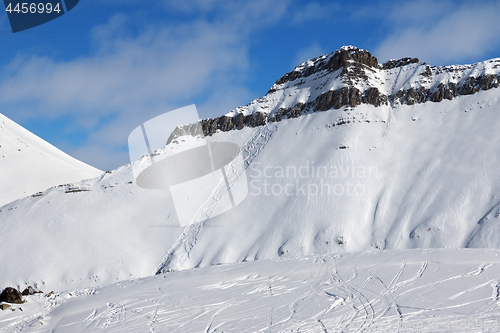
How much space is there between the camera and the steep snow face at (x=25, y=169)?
51625mm

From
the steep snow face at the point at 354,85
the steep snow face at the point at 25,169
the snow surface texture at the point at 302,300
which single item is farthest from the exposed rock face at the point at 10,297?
the steep snow face at the point at 25,169

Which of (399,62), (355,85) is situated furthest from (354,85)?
(399,62)

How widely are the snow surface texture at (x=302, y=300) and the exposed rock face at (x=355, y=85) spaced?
32558 millimetres

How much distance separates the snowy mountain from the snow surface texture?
10962 millimetres

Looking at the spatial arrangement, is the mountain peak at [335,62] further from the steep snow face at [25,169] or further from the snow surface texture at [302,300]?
the steep snow face at [25,169]

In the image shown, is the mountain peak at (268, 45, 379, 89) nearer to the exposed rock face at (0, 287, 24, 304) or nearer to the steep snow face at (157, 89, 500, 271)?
the steep snow face at (157, 89, 500, 271)

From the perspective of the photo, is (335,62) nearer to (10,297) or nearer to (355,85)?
(355,85)

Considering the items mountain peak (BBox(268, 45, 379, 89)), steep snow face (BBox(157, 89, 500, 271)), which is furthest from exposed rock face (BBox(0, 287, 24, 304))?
mountain peak (BBox(268, 45, 379, 89))

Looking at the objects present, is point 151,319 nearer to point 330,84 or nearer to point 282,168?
point 282,168

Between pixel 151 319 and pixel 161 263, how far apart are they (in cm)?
1908

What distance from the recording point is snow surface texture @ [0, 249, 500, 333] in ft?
30.4

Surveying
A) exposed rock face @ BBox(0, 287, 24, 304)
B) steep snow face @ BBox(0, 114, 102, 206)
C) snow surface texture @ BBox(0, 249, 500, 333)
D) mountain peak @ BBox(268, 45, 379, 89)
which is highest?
mountain peak @ BBox(268, 45, 379, 89)

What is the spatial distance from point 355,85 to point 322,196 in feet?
69.4

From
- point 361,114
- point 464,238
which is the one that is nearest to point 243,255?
point 464,238
